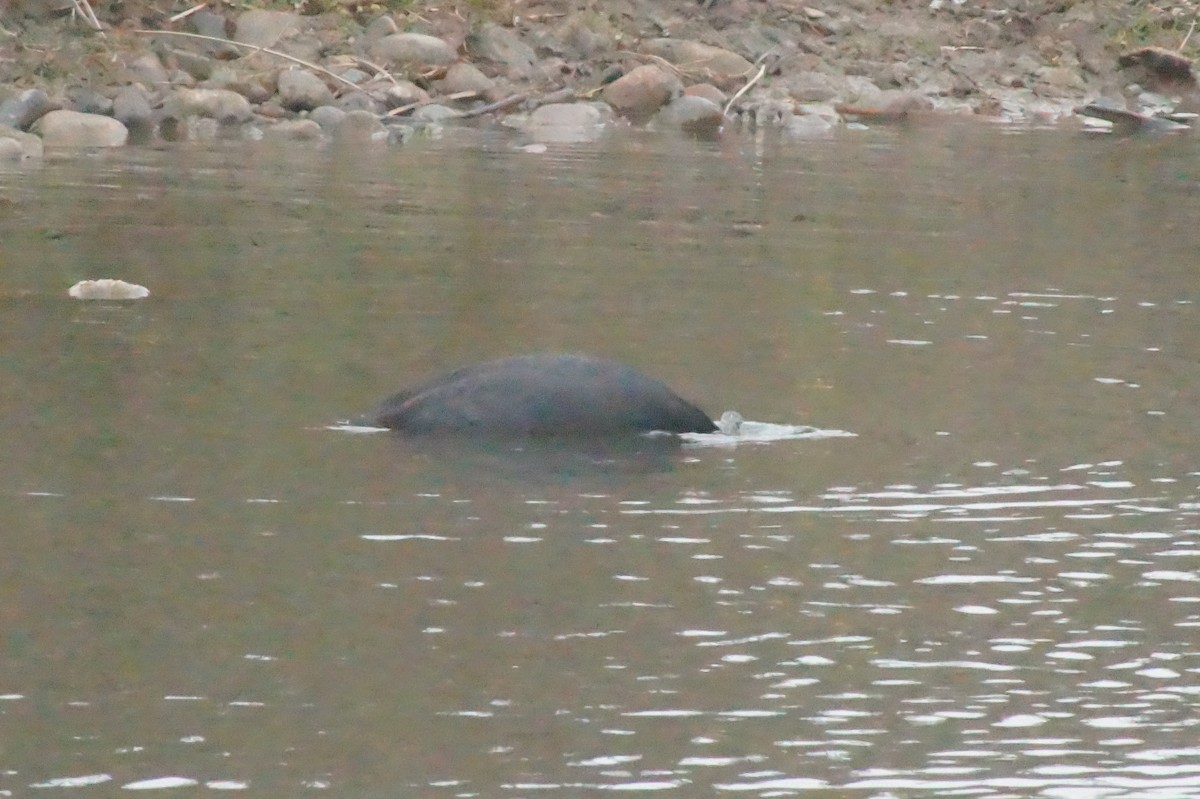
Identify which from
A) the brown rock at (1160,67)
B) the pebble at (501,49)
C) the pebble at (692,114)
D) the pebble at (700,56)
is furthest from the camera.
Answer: the brown rock at (1160,67)

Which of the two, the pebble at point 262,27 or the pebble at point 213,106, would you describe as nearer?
the pebble at point 213,106

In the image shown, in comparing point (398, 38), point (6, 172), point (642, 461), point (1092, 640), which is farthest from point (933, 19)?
point (1092, 640)

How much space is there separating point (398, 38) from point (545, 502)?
1937cm

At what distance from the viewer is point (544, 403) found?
9023mm

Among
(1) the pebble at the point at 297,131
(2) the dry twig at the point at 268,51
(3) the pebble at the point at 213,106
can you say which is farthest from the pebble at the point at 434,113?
(3) the pebble at the point at 213,106

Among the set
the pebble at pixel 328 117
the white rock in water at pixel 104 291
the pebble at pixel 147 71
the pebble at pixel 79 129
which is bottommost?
the white rock in water at pixel 104 291

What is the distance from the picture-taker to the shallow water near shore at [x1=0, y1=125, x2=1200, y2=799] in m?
5.61

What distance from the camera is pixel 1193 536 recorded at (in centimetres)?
775

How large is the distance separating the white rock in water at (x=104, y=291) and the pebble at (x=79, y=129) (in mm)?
9467

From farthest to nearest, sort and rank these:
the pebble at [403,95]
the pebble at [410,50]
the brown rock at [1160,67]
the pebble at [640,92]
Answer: the brown rock at [1160,67] < the pebble at [640,92] < the pebble at [410,50] < the pebble at [403,95]

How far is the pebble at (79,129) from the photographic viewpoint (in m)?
21.5

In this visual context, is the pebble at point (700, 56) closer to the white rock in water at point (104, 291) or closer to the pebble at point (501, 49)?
the pebble at point (501, 49)

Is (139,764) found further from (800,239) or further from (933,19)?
(933,19)

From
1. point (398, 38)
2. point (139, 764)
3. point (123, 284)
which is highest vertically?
point (398, 38)
